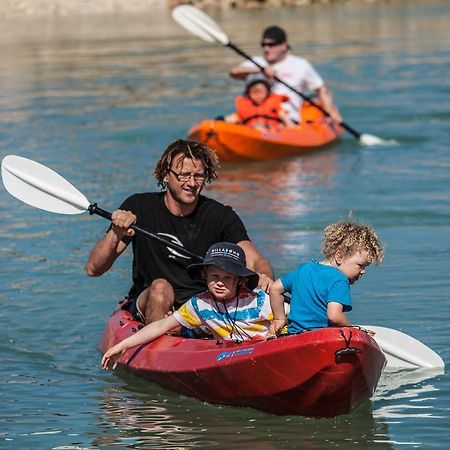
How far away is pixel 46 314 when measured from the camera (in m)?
8.44

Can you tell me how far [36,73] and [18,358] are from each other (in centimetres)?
1781

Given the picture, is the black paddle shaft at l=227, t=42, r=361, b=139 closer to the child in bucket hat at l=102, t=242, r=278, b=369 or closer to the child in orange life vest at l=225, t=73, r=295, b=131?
the child in orange life vest at l=225, t=73, r=295, b=131

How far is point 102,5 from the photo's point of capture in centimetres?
4653

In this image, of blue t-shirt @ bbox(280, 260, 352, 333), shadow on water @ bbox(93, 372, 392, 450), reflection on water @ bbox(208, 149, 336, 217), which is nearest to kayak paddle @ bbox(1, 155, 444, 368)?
shadow on water @ bbox(93, 372, 392, 450)

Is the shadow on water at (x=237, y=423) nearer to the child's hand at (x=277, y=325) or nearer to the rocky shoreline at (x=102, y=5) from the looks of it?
the child's hand at (x=277, y=325)

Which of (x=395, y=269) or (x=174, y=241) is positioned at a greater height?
(x=174, y=241)

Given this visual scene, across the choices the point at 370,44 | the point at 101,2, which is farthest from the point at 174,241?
the point at 101,2

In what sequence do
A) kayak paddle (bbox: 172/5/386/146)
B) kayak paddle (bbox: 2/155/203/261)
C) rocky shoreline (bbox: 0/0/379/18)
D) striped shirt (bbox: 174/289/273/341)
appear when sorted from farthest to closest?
rocky shoreline (bbox: 0/0/379/18)
kayak paddle (bbox: 172/5/386/146)
kayak paddle (bbox: 2/155/203/261)
striped shirt (bbox: 174/289/273/341)

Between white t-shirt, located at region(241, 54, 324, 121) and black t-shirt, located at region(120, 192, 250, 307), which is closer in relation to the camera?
black t-shirt, located at region(120, 192, 250, 307)

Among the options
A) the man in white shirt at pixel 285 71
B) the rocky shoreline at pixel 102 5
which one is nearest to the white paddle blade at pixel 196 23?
the man in white shirt at pixel 285 71

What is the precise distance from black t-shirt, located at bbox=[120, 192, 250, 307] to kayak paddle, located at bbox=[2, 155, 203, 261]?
44 cm

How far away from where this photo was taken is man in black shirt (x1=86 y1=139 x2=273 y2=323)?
6.78 m

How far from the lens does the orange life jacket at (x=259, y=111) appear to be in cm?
1384

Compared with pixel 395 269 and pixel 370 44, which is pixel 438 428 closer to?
pixel 395 269
